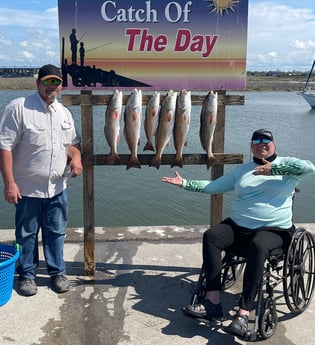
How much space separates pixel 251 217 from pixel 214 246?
0.35m

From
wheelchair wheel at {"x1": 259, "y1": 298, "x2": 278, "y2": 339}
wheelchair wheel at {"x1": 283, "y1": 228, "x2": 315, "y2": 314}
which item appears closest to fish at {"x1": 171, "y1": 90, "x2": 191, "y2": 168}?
wheelchair wheel at {"x1": 283, "y1": 228, "x2": 315, "y2": 314}

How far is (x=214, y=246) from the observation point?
3.03 meters

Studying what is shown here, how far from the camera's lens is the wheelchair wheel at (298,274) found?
115 inches

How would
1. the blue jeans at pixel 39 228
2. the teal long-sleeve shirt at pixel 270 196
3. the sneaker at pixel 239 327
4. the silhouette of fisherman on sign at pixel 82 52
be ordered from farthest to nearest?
the silhouette of fisherman on sign at pixel 82 52 → the blue jeans at pixel 39 228 → the teal long-sleeve shirt at pixel 270 196 → the sneaker at pixel 239 327

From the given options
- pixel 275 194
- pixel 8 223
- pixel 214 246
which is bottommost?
pixel 8 223

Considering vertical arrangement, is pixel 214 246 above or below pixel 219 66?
below

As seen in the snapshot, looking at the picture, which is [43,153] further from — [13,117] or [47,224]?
[47,224]

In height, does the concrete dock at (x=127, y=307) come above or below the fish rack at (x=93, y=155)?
below

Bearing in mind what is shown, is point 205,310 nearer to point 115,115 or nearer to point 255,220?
point 255,220

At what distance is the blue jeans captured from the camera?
331cm

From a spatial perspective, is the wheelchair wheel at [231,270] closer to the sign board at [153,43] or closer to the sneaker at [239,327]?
the sneaker at [239,327]

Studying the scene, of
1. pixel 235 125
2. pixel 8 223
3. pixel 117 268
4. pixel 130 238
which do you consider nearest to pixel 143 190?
pixel 8 223

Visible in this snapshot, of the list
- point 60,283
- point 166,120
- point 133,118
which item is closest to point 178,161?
point 166,120

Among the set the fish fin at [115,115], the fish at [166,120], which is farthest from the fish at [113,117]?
the fish at [166,120]
